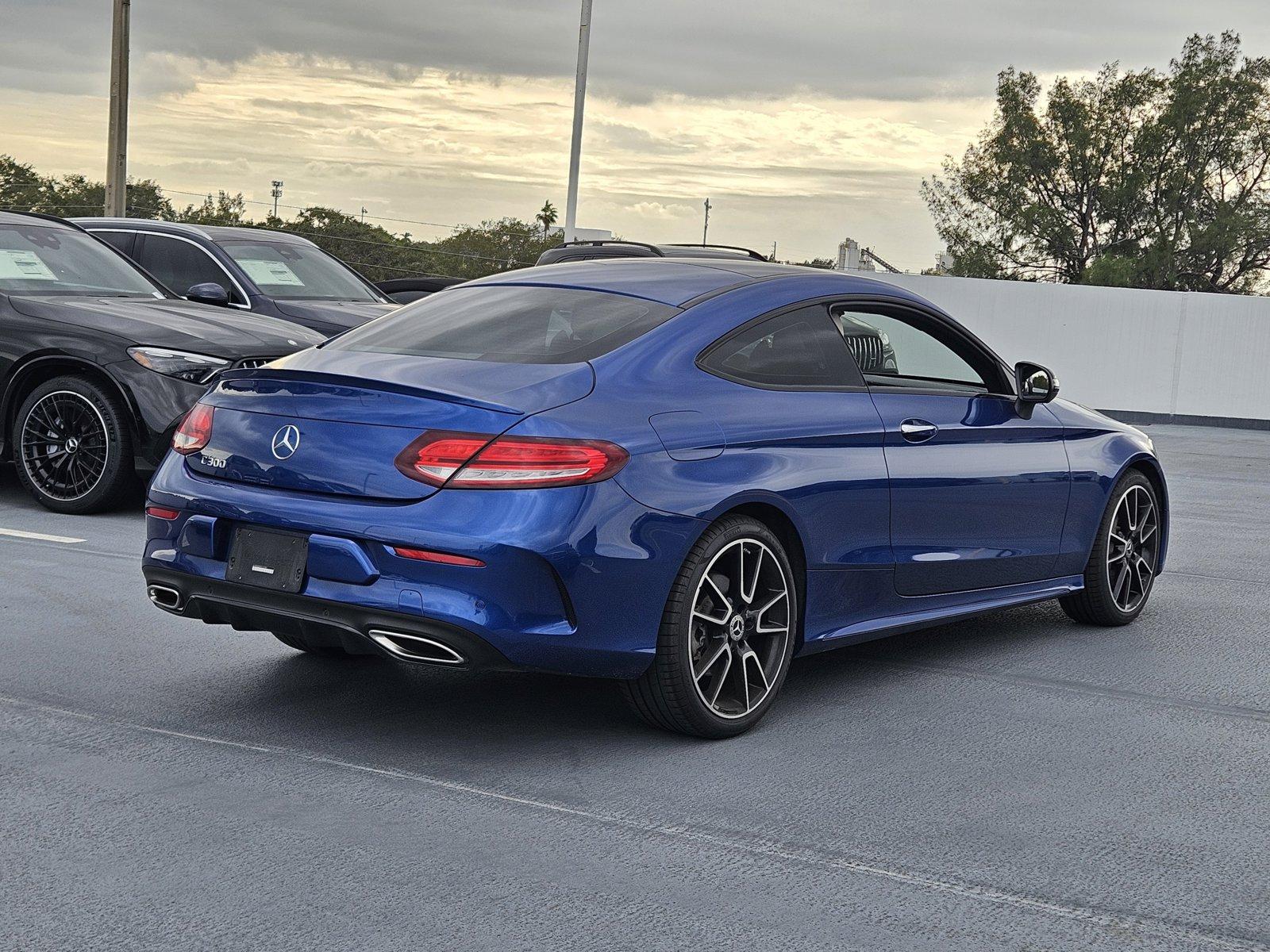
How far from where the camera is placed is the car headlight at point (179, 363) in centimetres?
895

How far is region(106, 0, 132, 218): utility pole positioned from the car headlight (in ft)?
52.6

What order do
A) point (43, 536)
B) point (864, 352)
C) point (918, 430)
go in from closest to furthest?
1. point (918, 430)
2. point (864, 352)
3. point (43, 536)

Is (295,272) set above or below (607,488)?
above

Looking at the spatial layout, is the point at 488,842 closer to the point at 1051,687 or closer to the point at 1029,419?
the point at 1051,687

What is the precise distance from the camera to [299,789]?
170 inches

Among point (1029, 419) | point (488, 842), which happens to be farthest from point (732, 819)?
point (1029, 419)

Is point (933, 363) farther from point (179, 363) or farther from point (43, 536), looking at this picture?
point (43, 536)

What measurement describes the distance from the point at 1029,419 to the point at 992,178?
49385 mm

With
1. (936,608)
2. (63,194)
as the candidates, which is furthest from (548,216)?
(936,608)

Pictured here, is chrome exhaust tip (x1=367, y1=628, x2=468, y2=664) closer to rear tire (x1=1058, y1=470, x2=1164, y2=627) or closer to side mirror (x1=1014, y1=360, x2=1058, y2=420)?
side mirror (x1=1014, y1=360, x2=1058, y2=420)

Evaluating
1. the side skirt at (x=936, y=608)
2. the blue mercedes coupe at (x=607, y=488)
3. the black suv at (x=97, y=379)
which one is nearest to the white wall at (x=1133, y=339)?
the black suv at (x=97, y=379)

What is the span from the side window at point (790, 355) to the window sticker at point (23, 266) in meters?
6.17

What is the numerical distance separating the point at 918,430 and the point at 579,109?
75.8 ft

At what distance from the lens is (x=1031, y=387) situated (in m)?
6.35
